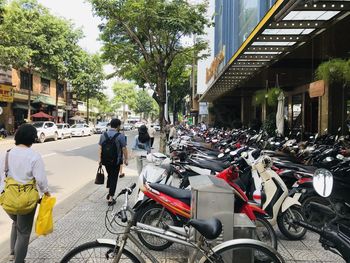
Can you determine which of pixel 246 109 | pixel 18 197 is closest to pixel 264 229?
pixel 18 197

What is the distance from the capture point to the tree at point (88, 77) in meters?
43.2

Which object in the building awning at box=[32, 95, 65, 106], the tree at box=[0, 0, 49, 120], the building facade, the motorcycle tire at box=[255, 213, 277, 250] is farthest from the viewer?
the building awning at box=[32, 95, 65, 106]

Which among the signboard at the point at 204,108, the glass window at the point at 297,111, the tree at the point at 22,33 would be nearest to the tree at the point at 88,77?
the tree at the point at 22,33

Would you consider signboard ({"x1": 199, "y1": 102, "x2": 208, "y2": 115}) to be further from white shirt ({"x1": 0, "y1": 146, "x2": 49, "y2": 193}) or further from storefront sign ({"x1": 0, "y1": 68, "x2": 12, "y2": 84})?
white shirt ({"x1": 0, "y1": 146, "x2": 49, "y2": 193})

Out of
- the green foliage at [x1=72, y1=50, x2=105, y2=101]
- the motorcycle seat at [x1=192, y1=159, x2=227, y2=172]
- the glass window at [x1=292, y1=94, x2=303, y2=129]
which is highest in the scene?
the green foliage at [x1=72, y1=50, x2=105, y2=101]

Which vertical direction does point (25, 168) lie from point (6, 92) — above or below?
below

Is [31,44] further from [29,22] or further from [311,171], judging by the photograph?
[311,171]

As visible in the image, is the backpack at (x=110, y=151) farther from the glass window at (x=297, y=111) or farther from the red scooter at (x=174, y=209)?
the glass window at (x=297, y=111)

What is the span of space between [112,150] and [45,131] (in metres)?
23.7

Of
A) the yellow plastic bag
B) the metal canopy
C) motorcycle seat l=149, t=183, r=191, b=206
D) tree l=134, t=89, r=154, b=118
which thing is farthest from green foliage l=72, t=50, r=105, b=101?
tree l=134, t=89, r=154, b=118

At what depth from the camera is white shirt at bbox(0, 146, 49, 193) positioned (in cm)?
421

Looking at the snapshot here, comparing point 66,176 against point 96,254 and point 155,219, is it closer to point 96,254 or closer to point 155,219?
point 155,219

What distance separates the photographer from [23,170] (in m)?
4.21

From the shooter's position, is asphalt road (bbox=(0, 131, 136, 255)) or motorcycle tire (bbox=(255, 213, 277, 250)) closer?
motorcycle tire (bbox=(255, 213, 277, 250))
